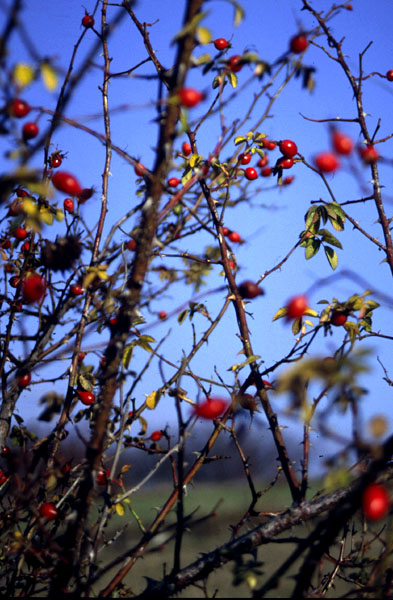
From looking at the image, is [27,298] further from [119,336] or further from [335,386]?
[335,386]

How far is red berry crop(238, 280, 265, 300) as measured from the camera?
142 cm

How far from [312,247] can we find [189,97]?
2.75 feet

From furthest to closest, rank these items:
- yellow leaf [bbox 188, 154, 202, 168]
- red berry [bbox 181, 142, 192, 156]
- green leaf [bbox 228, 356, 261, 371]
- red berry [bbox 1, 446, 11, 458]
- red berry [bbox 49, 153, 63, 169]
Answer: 1. red berry [bbox 181, 142, 192, 156]
2. red berry [bbox 49, 153, 63, 169]
3. yellow leaf [bbox 188, 154, 202, 168]
4. red berry [bbox 1, 446, 11, 458]
5. green leaf [bbox 228, 356, 261, 371]

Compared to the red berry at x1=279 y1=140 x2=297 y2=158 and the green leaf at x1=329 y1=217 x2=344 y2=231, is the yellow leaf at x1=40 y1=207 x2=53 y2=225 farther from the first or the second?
the green leaf at x1=329 y1=217 x2=344 y2=231

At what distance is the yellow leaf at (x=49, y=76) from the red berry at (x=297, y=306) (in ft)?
2.71

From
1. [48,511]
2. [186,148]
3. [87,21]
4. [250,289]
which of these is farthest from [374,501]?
[186,148]

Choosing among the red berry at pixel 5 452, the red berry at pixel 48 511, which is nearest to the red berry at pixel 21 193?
the red berry at pixel 5 452

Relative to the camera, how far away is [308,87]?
43.8 inches

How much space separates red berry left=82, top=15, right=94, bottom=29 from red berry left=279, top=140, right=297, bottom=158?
2.93 feet

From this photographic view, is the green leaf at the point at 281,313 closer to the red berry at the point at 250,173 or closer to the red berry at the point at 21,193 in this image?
the red berry at the point at 250,173

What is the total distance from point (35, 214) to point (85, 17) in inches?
60.3

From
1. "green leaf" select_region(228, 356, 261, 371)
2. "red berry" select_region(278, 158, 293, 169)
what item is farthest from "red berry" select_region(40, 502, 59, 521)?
"red berry" select_region(278, 158, 293, 169)

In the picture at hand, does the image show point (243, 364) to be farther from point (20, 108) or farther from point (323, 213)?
point (20, 108)

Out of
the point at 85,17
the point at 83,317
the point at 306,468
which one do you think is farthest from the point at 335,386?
the point at 85,17
